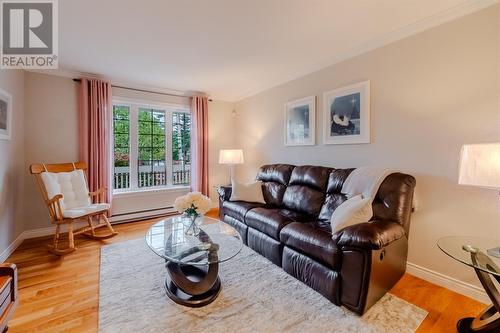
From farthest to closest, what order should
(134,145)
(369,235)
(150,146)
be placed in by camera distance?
(150,146)
(134,145)
(369,235)

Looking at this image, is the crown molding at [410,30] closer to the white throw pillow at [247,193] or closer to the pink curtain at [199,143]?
the white throw pillow at [247,193]

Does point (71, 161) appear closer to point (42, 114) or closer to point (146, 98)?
point (42, 114)

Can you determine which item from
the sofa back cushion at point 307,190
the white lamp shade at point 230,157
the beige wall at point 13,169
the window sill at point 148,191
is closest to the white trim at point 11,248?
the beige wall at point 13,169

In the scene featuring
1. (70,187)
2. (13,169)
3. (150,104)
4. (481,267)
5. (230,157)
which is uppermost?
(150,104)

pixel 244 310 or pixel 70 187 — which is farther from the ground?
pixel 70 187

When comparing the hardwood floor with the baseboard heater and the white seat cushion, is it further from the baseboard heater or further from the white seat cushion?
the baseboard heater

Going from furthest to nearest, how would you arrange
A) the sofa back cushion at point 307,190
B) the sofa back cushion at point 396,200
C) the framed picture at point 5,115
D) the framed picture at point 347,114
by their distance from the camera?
the sofa back cushion at point 307,190
the framed picture at point 347,114
the framed picture at point 5,115
the sofa back cushion at point 396,200

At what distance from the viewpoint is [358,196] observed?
213 centimetres

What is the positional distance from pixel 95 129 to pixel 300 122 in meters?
3.11

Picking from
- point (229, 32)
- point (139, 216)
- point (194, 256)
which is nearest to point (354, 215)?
point (194, 256)

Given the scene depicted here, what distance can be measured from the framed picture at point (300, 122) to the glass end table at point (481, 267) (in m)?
1.95

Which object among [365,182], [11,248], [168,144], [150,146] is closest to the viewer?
[365,182]

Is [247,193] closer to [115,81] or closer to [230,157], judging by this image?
[230,157]

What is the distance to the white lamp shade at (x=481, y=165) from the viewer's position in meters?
1.36
